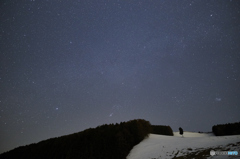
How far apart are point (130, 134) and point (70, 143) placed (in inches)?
222

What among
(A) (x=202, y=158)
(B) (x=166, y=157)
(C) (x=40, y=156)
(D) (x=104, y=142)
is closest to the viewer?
(A) (x=202, y=158)

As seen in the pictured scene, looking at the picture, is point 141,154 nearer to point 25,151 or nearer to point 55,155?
point 55,155

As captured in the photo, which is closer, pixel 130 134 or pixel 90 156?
pixel 90 156

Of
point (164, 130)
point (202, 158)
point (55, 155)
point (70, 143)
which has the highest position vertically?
point (70, 143)

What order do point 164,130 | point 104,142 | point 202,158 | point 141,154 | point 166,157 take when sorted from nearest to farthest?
point 202,158 < point 166,157 < point 141,154 < point 104,142 < point 164,130

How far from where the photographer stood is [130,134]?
11.7 metres

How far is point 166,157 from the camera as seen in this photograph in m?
7.86

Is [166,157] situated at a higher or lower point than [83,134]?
lower

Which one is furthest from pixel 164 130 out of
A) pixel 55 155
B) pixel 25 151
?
pixel 25 151

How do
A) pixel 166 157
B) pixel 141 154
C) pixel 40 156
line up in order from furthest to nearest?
pixel 40 156 → pixel 141 154 → pixel 166 157

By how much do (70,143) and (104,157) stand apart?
346 cm

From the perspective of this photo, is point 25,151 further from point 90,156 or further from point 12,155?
point 90,156

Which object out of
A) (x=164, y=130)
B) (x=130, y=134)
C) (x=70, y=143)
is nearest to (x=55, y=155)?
(x=70, y=143)

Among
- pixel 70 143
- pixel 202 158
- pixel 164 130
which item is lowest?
pixel 164 130
